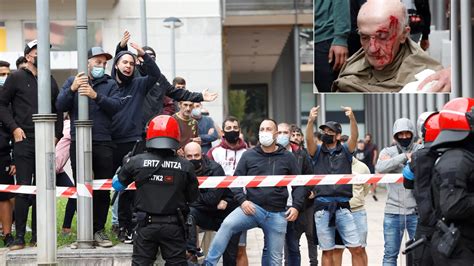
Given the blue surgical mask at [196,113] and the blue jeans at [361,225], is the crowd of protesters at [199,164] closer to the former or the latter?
the blue jeans at [361,225]

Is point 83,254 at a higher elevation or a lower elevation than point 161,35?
lower

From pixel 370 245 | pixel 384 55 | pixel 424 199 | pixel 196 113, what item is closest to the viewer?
pixel 424 199

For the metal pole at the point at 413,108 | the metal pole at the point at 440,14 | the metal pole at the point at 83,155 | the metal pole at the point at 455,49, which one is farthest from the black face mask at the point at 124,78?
the metal pole at the point at 413,108

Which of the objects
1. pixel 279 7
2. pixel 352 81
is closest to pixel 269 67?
pixel 279 7

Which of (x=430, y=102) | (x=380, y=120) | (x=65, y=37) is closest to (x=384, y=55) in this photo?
(x=65, y=37)

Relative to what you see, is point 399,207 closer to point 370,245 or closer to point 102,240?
point 102,240

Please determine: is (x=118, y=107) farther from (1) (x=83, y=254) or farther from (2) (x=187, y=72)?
(2) (x=187, y=72)

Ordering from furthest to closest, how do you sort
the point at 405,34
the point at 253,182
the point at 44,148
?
1. the point at 405,34
2. the point at 253,182
3. the point at 44,148

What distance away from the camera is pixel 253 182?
10234mm

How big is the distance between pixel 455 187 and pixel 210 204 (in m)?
4.18

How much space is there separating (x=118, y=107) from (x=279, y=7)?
65.3 ft

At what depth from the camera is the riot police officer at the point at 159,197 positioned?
28.4 feet

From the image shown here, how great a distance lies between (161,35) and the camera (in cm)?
2661

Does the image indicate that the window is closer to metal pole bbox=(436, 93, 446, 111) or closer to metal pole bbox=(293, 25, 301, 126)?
metal pole bbox=(293, 25, 301, 126)
